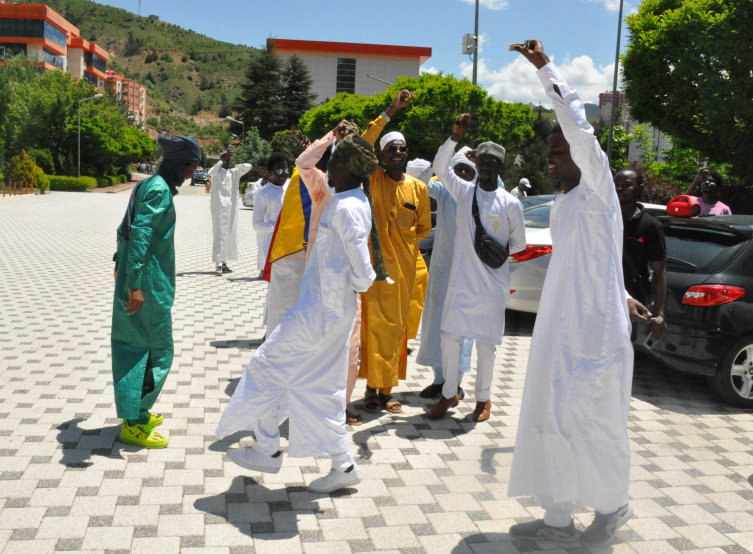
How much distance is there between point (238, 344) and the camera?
7328mm

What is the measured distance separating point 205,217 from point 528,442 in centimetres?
2553

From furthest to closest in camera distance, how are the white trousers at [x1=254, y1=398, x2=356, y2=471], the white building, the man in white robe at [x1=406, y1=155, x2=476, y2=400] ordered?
the white building, the man in white robe at [x1=406, y1=155, x2=476, y2=400], the white trousers at [x1=254, y1=398, x2=356, y2=471]

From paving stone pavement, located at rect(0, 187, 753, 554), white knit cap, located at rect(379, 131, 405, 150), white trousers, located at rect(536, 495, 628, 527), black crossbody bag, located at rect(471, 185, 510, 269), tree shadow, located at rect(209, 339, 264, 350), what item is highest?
white knit cap, located at rect(379, 131, 405, 150)

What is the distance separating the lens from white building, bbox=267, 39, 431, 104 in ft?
279

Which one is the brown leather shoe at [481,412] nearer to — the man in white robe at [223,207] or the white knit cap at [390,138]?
the white knit cap at [390,138]

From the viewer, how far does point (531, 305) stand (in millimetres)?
8414

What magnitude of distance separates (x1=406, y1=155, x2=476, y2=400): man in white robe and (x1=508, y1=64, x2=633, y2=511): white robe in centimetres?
219

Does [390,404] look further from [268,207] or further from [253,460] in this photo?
[268,207]

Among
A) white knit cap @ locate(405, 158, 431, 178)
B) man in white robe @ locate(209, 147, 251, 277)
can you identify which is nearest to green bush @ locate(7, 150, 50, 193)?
man in white robe @ locate(209, 147, 251, 277)

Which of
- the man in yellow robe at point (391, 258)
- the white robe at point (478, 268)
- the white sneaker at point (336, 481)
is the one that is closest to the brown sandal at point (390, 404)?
the man in yellow robe at point (391, 258)

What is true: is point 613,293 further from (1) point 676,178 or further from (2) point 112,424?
(1) point 676,178

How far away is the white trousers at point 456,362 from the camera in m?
5.09

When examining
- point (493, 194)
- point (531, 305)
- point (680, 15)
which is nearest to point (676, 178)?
point (680, 15)

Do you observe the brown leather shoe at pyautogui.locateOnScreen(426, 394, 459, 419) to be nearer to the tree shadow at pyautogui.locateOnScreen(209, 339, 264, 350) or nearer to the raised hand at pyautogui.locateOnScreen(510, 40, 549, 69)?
the tree shadow at pyautogui.locateOnScreen(209, 339, 264, 350)
